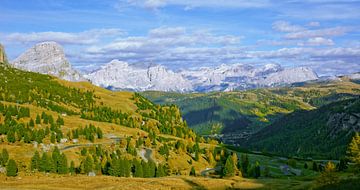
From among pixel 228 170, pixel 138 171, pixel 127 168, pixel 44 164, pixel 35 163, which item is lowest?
pixel 228 170

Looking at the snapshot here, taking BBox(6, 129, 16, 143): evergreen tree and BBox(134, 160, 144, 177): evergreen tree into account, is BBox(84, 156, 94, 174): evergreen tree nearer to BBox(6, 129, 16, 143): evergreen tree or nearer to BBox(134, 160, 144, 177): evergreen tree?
BBox(134, 160, 144, 177): evergreen tree

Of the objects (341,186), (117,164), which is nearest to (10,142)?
(117,164)

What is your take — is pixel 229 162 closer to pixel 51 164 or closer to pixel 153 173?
pixel 153 173

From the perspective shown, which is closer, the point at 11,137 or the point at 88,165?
the point at 88,165

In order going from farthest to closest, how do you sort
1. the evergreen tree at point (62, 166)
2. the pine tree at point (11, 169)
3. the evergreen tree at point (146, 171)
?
the evergreen tree at point (146, 171) < the evergreen tree at point (62, 166) < the pine tree at point (11, 169)

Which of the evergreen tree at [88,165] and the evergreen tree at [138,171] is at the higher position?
the evergreen tree at [88,165]

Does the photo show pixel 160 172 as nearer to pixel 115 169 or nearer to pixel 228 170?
pixel 115 169

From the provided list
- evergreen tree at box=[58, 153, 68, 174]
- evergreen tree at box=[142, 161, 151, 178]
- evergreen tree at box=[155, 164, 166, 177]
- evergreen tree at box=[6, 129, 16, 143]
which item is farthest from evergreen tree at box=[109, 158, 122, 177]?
evergreen tree at box=[6, 129, 16, 143]

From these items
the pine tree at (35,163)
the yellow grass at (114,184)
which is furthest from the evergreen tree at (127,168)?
the yellow grass at (114,184)

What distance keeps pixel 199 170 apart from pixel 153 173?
35.4 metres

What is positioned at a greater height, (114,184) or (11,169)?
(11,169)

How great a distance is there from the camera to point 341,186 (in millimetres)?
62125

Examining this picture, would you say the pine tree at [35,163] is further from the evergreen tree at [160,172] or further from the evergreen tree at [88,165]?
the evergreen tree at [160,172]

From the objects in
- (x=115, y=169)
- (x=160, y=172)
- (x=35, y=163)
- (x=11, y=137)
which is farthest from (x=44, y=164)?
(x=160, y=172)
